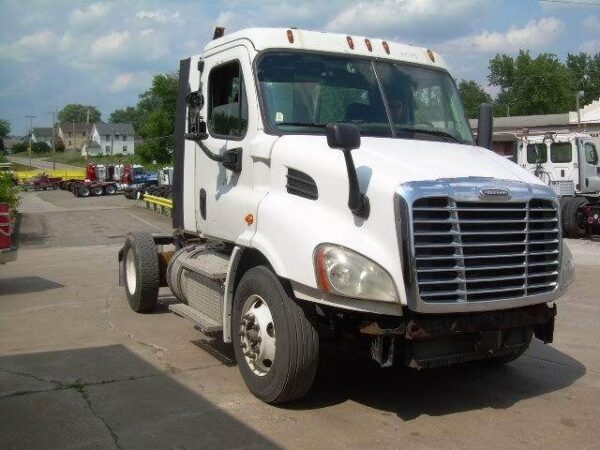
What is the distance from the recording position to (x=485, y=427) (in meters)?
4.89

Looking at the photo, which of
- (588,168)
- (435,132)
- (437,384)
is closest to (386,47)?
(435,132)

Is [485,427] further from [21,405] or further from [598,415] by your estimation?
[21,405]

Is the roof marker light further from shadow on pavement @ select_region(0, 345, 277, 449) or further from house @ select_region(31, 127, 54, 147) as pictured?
house @ select_region(31, 127, 54, 147)

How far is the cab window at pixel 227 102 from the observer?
597cm

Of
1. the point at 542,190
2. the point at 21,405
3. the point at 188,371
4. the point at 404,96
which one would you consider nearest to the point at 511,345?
the point at 542,190

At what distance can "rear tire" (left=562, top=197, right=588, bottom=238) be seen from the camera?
695 inches

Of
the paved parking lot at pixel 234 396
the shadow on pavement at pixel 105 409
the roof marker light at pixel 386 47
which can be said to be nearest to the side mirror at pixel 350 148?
the paved parking lot at pixel 234 396

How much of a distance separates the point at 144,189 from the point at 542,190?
3860cm

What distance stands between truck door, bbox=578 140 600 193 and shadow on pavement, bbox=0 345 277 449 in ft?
49.9

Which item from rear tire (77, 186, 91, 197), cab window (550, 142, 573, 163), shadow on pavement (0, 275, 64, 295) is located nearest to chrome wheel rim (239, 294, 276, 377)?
shadow on pavement (0, 275, 64, 295)

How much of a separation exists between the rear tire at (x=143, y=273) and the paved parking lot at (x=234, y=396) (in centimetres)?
21

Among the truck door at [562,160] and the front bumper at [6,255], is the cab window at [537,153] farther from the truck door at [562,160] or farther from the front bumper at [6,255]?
the front bumper at [6,255]

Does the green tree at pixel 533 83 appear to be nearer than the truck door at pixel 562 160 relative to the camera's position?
No

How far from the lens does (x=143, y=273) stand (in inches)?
Result: 338
